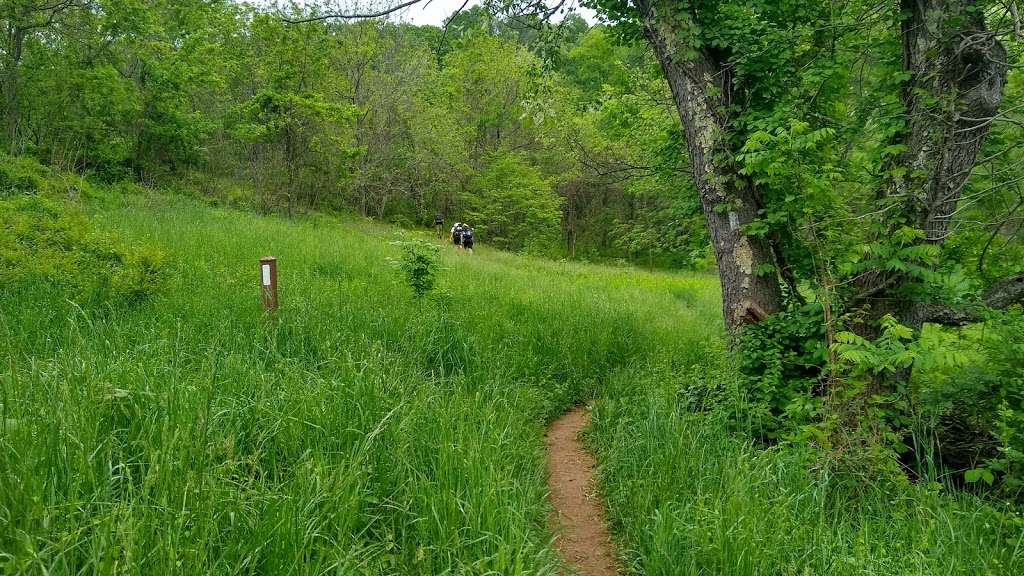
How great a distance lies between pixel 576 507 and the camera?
4.27m

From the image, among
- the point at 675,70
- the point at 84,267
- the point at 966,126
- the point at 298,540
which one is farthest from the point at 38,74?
the point at 966,126

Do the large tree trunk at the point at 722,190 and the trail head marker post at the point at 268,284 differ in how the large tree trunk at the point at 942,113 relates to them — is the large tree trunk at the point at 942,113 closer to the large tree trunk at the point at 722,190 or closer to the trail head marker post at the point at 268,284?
the large tree trunk at the point at 722,190

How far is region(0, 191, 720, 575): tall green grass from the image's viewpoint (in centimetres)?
209

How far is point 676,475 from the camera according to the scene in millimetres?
3939

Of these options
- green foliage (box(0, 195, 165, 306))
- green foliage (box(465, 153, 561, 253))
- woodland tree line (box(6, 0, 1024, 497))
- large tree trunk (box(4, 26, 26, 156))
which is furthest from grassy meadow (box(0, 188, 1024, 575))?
green foliage (box(465, 153, 561, 253))

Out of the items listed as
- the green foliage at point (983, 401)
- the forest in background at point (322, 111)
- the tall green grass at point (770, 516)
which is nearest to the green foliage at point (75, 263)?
the forest in background at point (322, 111)

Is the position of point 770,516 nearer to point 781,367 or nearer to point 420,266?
point 781,367

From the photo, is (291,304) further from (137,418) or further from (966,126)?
(966,126)

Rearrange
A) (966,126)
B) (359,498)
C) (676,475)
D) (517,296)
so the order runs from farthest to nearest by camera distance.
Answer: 1. (517,296)
2. (966,126)
3. (676,475)
4. (359,498)

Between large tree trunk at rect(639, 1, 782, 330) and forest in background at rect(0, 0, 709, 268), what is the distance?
1156 millimetres

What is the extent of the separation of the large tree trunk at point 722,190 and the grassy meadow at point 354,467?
0.71 m

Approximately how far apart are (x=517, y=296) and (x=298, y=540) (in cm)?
742

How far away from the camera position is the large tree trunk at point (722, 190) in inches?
209

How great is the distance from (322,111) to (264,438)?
56.6ft
